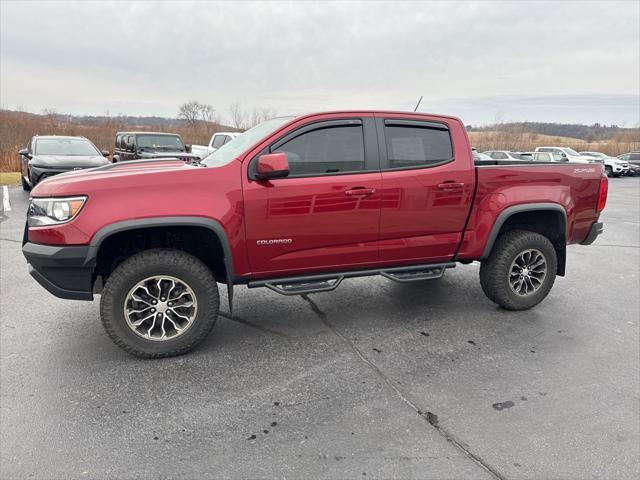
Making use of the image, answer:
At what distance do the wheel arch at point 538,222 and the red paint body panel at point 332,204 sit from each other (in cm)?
7

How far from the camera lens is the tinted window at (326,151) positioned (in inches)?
150

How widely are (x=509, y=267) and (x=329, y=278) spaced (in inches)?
76.1

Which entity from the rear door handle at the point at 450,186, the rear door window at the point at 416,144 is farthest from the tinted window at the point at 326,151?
the rear door handle at the point at 450,186

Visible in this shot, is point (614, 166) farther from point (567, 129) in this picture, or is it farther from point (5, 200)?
point (567, 129)

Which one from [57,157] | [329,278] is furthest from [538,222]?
[57,157]

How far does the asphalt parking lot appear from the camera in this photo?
2498mm

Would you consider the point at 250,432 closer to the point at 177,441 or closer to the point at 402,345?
the point at 177,441

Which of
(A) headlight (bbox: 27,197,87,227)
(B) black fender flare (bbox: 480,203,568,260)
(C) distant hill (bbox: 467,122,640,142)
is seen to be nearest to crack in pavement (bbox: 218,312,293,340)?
(A) headlight (bbox: 27,197,87,227)

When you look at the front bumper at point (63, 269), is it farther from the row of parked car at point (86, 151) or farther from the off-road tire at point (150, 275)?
the row of parked car at point (86, 151)

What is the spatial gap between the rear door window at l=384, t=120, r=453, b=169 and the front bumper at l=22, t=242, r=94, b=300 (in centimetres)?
261

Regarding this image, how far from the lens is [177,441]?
265 centimetres

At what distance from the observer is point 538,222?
4906 millimetres

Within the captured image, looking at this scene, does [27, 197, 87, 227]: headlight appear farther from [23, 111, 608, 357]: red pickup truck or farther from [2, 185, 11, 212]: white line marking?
[2, 185, 11, 212]: white line marking

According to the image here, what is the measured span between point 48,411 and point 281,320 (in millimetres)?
2078
